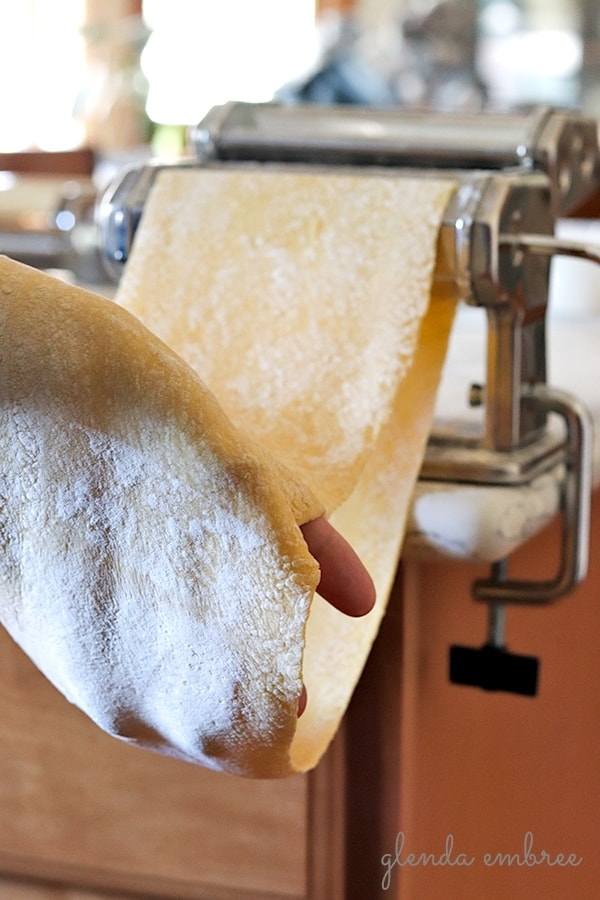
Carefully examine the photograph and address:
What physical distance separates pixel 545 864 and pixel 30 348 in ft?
1.32

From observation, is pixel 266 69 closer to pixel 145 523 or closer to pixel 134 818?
pixel 134 818

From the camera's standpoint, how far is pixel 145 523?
0.40m

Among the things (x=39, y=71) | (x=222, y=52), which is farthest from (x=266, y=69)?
(x=39, y=71)

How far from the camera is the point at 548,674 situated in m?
0.69

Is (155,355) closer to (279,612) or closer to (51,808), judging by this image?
(279,612)

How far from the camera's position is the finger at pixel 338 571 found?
43cm

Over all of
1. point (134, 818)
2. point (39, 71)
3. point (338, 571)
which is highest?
point (338, 571)

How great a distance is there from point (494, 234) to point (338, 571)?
0.18 m

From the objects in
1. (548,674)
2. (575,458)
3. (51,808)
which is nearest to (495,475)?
(575,458)

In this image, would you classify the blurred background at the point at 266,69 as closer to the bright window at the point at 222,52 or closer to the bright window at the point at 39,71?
the bright window at the point at 222,52

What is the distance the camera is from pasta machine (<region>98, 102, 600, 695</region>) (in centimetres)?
56

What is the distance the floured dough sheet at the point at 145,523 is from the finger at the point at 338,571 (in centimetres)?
1

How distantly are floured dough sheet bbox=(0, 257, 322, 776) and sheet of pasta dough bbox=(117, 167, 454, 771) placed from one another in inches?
3.6

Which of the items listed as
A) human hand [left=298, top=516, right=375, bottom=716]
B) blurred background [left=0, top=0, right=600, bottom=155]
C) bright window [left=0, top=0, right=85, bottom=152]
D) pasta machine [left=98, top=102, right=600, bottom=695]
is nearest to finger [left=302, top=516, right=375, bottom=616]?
human hand [left=298, top=516, right=375, bottom=716]
